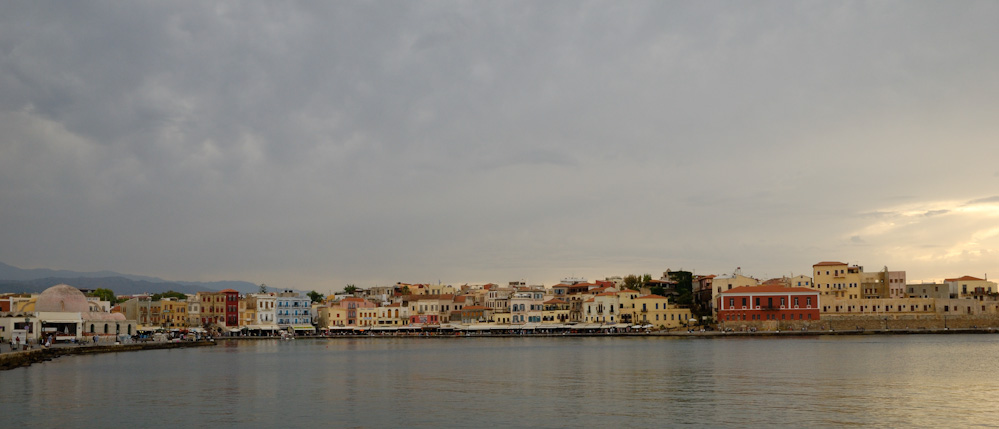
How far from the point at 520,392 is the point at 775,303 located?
7315 centimetres

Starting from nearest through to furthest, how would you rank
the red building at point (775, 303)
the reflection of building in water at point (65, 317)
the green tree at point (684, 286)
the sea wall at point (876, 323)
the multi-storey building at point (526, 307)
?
the reflection of building in water at point (65, 317) → the sea wall at point (876, 323) → the red building at point (775, 303) → the multi-storey building at point (526, 307) → the green tree at point (684, 286)

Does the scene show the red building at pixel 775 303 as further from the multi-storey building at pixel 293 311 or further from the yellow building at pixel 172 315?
the yellow building at pixel 172 315

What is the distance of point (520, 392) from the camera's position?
3888 cm

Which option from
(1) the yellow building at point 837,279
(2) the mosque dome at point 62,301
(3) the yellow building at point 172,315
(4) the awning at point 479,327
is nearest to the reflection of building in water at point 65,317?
(2) the mosque dome at point 62,301

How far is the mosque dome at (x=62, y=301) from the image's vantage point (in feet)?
276

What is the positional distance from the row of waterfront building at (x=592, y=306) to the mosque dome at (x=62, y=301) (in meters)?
2.61

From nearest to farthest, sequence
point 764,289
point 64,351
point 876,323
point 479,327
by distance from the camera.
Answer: point 64,351, point 764,289, point 876,323, point 479,327

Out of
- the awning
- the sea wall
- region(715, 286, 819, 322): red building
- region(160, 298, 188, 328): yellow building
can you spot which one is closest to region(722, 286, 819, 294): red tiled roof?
region(715, 286, 819, 322): red building

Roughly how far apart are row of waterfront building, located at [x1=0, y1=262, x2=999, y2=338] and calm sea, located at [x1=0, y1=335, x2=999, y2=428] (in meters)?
41.7

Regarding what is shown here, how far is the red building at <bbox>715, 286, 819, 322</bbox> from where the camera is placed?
339 ft

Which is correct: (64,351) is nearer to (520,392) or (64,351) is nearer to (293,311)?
(520,392)

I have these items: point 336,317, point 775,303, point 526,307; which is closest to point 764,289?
point 775,303

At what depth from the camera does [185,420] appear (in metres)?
30.5

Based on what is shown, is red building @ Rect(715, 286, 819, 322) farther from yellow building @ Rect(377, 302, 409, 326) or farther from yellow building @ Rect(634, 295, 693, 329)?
yellow building @ Rect(377, 302, 409, 326)
